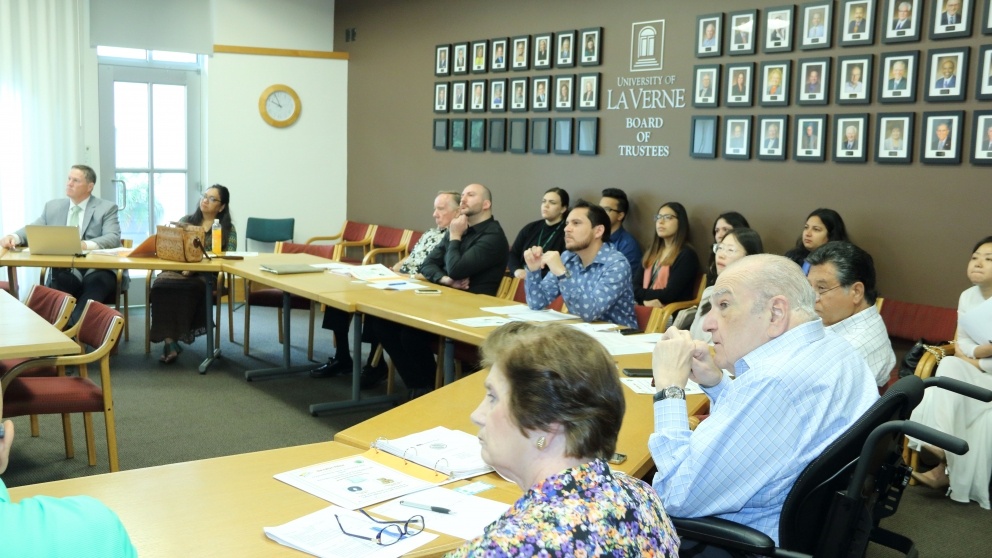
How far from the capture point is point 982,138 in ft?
16.4

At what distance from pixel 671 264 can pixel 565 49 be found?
2.12 m

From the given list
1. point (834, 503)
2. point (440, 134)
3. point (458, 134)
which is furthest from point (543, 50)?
point (834, 503)

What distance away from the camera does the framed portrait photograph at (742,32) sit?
600cm

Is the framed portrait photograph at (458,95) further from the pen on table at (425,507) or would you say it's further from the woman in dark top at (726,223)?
the pen on table at (425,507)

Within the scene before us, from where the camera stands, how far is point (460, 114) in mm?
8430

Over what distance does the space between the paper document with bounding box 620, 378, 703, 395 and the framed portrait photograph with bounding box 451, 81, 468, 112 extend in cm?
546

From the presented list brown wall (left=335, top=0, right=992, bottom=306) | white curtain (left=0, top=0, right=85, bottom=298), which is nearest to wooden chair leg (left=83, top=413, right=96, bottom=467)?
brown wall (left=335, top=0, right=992, bottom=306)

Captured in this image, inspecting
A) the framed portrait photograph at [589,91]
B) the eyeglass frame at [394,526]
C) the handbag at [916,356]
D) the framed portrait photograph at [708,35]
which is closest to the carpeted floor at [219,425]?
the handbag at [916,356]

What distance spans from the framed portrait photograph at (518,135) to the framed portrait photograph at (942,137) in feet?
11.1

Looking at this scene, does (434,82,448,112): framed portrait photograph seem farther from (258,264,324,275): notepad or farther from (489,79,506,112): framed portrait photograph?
(258,264,324,275): notepad

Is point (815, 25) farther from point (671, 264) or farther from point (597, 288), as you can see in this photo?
point (597, 288)

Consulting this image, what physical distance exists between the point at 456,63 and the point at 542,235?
7.02 feet

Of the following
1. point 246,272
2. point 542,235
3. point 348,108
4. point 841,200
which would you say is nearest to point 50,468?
point 246,272

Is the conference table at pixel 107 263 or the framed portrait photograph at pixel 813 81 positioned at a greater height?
the framed portrait photograph at pixel 813 81
